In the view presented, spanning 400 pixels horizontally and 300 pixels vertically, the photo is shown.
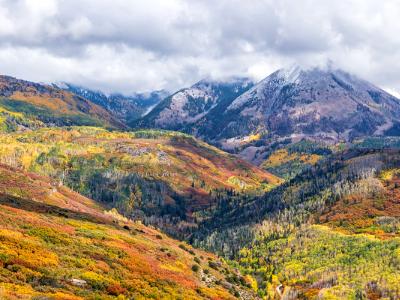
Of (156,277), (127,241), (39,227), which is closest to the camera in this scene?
(156,277)

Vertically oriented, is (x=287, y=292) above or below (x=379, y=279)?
below

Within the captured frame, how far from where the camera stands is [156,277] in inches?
3656

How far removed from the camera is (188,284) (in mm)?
101062

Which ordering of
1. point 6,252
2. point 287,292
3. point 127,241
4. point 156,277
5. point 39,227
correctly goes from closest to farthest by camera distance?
point 6,252 → point 156,277 → point 39,227 → point 127,241 → point 287,292

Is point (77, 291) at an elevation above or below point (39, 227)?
below

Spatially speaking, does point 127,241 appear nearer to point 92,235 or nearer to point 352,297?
point 92,235

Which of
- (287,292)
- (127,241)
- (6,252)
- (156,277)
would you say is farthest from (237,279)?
(6,252)

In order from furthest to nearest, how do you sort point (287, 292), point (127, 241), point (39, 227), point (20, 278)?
1. point (287, 292)
2. point (127, 241)
3. point (39, 227)
4. point (20, 278)

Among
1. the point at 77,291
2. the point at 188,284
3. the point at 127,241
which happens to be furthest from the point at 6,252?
the point at 127,241

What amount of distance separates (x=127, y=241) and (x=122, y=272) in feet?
138

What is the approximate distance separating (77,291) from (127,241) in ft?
200

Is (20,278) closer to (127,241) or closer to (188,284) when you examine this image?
(188,284)

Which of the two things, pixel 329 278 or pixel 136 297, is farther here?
pixel 329 278

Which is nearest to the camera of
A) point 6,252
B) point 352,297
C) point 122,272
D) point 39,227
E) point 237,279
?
point 6,252
